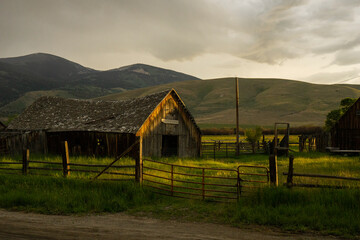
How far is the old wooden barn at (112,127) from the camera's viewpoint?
21.2m

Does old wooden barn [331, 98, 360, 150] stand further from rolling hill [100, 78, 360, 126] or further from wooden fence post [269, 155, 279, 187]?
rolling hill [100, 78, 360, 126]

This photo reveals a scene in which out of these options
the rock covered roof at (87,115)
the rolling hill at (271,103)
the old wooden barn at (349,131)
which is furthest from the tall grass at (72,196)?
the rolling hill at (271,103)

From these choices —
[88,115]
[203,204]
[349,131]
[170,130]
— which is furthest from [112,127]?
[349,131]

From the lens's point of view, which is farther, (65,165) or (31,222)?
(65,165)

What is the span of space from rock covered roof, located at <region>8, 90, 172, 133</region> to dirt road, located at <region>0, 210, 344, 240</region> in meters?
12.2

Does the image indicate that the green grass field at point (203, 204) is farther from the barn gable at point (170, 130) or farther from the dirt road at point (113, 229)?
the barn gable at point (170, 130)

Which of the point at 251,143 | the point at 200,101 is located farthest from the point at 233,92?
the point at 251,143

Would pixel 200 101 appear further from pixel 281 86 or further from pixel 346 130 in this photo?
pixel 346 130

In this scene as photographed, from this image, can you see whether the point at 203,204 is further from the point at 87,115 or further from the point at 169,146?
the point at 87,115

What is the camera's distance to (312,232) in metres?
6.87

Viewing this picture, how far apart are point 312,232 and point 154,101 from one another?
700 inches

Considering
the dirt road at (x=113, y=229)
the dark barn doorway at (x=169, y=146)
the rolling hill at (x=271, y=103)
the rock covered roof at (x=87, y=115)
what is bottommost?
the dirt road at (x=113, y=229)

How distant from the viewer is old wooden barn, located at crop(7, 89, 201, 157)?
21.2 meters

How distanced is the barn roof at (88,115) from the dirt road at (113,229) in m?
12.2
